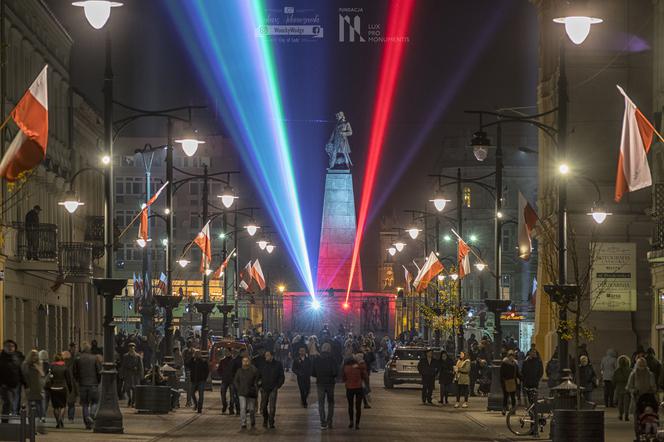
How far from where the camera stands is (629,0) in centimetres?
5347

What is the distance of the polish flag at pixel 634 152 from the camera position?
2656 centimetres

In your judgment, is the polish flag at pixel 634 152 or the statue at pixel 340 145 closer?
the polish flag at pixel 634 152

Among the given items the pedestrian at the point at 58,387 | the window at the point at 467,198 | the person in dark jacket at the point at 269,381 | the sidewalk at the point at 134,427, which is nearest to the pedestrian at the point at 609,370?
the sidewalk at the point at 134,427

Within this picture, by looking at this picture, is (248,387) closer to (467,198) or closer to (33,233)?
(33,233)

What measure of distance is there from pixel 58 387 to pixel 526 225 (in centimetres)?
1703

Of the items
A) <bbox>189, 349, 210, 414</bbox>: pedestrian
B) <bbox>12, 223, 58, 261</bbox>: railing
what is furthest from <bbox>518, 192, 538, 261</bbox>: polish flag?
<bbox>12, 223, 58, 261</bbox>: railing

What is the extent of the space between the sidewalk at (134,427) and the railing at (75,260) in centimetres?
1199

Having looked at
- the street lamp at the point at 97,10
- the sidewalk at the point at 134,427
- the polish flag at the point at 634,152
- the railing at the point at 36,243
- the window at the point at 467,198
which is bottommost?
the sidewalk at the point at 134,427

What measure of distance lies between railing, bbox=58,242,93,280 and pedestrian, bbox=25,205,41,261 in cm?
434

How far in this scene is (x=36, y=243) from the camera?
46.7 meters

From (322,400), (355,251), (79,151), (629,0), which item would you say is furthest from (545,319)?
(355,251)

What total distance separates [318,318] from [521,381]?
73.1 metres

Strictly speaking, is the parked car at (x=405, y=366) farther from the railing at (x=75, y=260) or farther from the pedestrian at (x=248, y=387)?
the pedestrian at (x=248, y=387)

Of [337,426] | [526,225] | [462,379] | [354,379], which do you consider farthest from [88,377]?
[526,225]
